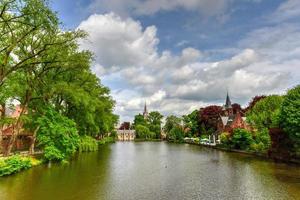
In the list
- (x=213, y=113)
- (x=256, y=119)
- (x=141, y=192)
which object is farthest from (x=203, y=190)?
(x=213, y=113)

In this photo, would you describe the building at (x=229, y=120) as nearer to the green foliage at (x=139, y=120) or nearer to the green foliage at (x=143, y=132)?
the green foliage at (x=143, y=132)

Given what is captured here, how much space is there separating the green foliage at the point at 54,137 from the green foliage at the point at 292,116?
2241 centimetres

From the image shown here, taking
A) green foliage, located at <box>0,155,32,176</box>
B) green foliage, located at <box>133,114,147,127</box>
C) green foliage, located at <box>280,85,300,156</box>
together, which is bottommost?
green foliage, located at <box>0,155,32,176</box>

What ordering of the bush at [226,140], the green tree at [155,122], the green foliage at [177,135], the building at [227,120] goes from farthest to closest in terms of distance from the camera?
the green tree at [155,122], the green foliage at [177,135], the building at [227,120], the bush at [226,140]

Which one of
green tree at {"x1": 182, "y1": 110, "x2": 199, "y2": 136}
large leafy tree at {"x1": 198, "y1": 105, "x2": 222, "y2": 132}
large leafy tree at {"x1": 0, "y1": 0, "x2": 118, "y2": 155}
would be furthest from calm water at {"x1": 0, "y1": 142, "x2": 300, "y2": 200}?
green tree at {"x1": 182, "y1": 110, "x2": 199, "y2": 136}

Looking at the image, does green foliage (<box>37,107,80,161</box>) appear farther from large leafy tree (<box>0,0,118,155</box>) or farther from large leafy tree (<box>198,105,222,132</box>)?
large leafy tree (<box>198,105,222,132</box>)

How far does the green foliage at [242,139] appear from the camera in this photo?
4881 centimetres

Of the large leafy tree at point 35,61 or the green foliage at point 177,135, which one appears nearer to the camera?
the large leafy tree at point 35,61

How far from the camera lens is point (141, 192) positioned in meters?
18.3

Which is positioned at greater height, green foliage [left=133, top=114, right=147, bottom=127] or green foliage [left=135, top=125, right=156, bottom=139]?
green foliage [left=133, top=114, right=147, bottom=127]

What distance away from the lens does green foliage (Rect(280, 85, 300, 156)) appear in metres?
30.0

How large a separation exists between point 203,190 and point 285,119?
17.0 m

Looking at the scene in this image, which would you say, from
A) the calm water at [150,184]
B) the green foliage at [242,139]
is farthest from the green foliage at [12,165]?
the green foliage at [242,139]

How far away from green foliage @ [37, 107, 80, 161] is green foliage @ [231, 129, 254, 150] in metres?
28.6
